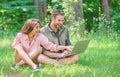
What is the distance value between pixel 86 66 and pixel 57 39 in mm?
811

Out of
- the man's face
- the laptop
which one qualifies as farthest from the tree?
the laptop

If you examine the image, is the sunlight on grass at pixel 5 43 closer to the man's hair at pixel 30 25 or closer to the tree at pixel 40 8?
the man's hair at pixel 30 25

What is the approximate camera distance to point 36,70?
7184 mm

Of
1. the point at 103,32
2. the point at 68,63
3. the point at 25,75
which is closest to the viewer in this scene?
the point at 25,75

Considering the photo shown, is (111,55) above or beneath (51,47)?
beneath

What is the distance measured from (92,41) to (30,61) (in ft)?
13.8

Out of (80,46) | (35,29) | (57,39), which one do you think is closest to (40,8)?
(57,39)

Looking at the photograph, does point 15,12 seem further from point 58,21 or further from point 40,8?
point 58,21

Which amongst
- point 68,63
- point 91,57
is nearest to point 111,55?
point 91,57

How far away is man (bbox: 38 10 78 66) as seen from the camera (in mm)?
7784

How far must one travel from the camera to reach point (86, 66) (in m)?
7.79

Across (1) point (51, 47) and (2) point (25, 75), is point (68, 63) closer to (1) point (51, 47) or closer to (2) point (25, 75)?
(1) point (51, 47)

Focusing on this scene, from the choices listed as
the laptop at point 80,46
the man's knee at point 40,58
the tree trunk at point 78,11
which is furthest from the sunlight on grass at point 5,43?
the laptop at point 80,46

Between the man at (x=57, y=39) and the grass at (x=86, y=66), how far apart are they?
0.14m
